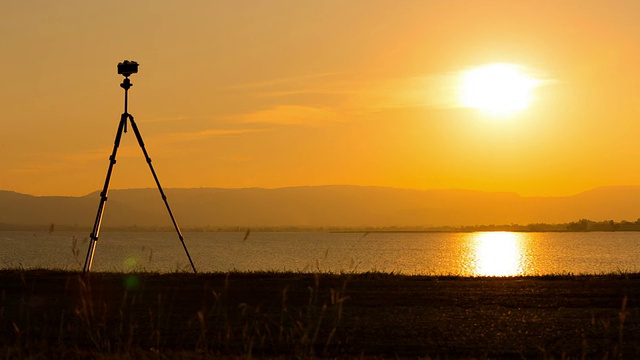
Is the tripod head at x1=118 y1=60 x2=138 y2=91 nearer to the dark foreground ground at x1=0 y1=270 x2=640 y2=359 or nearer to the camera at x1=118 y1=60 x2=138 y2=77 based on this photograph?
the camera at x1=118 y1=60 x2=138 y2=77

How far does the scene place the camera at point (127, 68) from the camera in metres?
20.8

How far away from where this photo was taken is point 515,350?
1161 centimetres

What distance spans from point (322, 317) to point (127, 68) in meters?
9.30

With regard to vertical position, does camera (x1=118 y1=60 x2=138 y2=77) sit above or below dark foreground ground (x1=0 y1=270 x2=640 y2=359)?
above

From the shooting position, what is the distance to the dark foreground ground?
1138 centimetres

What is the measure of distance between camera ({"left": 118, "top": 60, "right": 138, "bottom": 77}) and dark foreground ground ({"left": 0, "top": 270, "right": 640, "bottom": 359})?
16.1ft

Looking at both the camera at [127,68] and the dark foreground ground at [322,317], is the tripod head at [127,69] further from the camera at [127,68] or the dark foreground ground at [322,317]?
the dark foreground ground at [322,317]

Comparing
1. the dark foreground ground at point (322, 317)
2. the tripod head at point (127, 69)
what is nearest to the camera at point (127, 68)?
the tripod head at point (127, 69)

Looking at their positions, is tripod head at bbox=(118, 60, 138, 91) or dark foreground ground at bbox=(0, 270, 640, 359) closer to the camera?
dark foreground ground at bbox=(0, 270, 640, 359)

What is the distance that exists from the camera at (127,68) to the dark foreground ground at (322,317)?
4.90 m

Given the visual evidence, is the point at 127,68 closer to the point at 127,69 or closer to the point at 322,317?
the point at 127,69

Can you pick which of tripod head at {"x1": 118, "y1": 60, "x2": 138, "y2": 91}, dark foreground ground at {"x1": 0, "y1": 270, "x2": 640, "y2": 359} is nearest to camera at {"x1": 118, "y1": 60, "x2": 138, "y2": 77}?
tripod head at {"x1": 118, "y1": 60, "x2": 138, "y2": 91}

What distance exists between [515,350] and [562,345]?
2.50ft

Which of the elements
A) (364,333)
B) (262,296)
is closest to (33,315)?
(262,296)
